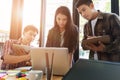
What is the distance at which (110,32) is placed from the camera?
1.87 m

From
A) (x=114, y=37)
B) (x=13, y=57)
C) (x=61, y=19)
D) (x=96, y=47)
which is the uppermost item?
(x=61, y=19)

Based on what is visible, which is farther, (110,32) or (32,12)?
(32,12)

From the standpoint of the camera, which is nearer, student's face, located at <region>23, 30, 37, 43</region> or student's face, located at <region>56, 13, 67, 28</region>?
student's face, located at <region>56, 13, 67, 28</region>

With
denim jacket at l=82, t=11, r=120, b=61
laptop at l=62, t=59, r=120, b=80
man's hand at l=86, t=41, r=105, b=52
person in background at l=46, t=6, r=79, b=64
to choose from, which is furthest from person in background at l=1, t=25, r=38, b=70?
laptop at l=62, t=59, r=120, b=80

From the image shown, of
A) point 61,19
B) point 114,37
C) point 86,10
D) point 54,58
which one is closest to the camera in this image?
point 54,58

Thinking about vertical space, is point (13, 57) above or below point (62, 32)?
below

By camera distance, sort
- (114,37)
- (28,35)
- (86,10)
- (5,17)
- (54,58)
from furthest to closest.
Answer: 1. (5,17)
2. (28,35)
3. (86,10)
4. (114,37)
5. (54,58)

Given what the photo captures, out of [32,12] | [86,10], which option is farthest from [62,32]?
[32,12]

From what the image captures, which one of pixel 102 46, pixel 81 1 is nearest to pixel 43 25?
pixel 81 1

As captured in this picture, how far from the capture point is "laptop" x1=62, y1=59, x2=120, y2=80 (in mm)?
818

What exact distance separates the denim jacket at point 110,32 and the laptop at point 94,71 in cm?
98

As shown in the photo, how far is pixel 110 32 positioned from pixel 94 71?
43.4 inches

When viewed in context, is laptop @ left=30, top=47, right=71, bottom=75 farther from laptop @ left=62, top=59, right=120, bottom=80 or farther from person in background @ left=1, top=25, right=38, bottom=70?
laptop @ left=62, top=59, right=120, bottom=80

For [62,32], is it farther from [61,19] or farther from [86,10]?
[86,10]
